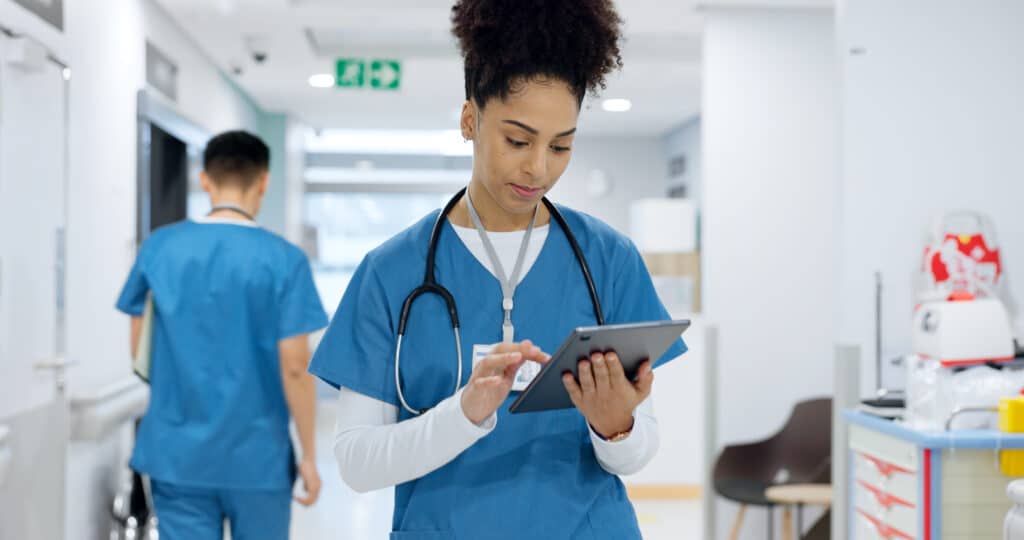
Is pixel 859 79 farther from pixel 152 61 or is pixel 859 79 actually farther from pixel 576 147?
pixel 576 147

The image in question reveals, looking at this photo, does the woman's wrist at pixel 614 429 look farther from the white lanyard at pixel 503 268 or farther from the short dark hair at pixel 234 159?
the short dark hair at pixel 234 159

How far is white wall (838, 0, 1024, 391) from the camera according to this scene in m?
3.13

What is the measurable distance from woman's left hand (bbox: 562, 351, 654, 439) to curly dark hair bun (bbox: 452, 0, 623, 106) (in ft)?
1.12

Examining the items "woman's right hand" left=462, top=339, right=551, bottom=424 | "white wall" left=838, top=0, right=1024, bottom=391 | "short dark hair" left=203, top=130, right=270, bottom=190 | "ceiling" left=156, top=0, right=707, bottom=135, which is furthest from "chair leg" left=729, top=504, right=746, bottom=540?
"woman's right hand" left=462, top=339, right=551, bottom=424

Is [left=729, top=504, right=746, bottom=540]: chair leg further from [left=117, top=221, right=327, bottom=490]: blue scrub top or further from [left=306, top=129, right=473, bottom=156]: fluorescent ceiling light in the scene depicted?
[left=306, top=129, right=473, bottom=156]: fluorescent ceiling light

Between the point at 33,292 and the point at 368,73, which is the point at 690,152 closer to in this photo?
the point at 368,73

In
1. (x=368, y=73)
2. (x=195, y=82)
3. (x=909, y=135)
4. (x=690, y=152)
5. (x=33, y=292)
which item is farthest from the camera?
(x=690, y=152)

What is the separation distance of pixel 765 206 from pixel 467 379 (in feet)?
11.9

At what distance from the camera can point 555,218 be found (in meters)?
1.40

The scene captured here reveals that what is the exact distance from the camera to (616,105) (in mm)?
8312

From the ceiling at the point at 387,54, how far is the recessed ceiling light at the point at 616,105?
12 cm

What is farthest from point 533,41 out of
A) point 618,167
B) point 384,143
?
point 384,143

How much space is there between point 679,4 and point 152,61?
2429 millimetres

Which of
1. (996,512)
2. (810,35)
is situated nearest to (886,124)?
(996,512)
